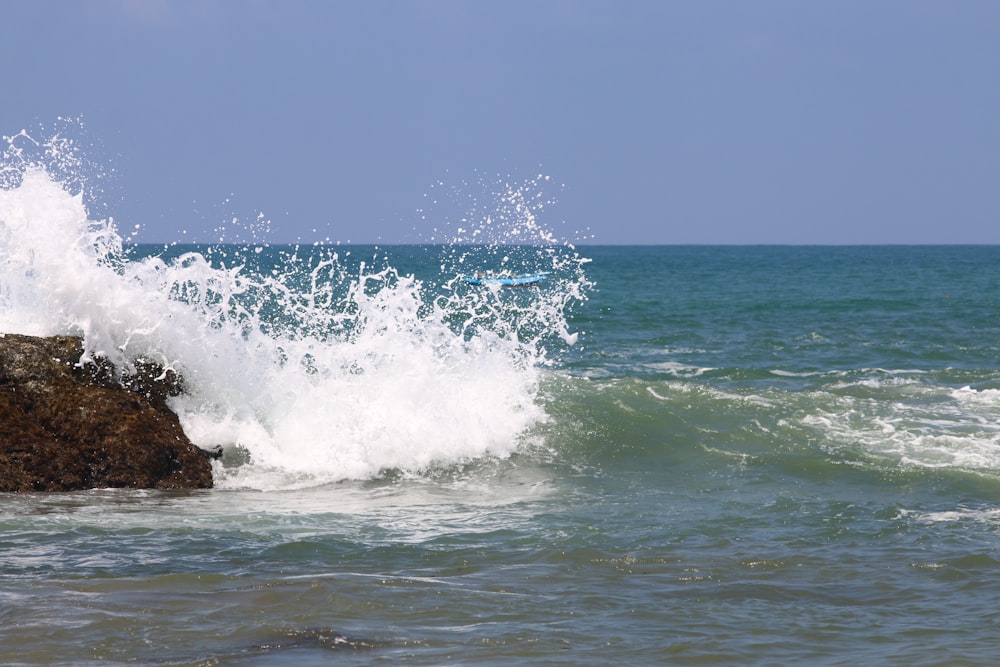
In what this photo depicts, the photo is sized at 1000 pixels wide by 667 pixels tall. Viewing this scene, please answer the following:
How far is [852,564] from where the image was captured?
6.48 metres

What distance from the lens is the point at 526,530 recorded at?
726 cm

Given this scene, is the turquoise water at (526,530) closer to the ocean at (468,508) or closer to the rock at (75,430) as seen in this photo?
the ocean at (468,508)

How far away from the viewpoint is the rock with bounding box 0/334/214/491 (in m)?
7.88

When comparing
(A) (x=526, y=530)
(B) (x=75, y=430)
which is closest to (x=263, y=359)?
(B) (x=75, y=430)

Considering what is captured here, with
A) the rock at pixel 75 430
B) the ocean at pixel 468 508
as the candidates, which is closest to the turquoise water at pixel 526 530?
the ocean at pixel 468 508

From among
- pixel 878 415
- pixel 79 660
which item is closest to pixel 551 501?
pixel 79 660

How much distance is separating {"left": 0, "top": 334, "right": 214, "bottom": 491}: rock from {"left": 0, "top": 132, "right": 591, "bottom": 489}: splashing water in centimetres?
26

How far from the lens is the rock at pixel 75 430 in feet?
25.8

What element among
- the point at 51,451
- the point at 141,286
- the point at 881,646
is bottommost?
the point at 881,646

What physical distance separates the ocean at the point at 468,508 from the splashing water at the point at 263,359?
0.08ft

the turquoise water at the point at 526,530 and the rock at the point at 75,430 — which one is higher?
the rock at the point at 75,430

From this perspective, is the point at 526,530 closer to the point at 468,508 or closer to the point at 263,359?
the point at 468,508

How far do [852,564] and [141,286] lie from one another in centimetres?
562

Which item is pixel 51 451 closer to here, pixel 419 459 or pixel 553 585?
pixel 419 459
